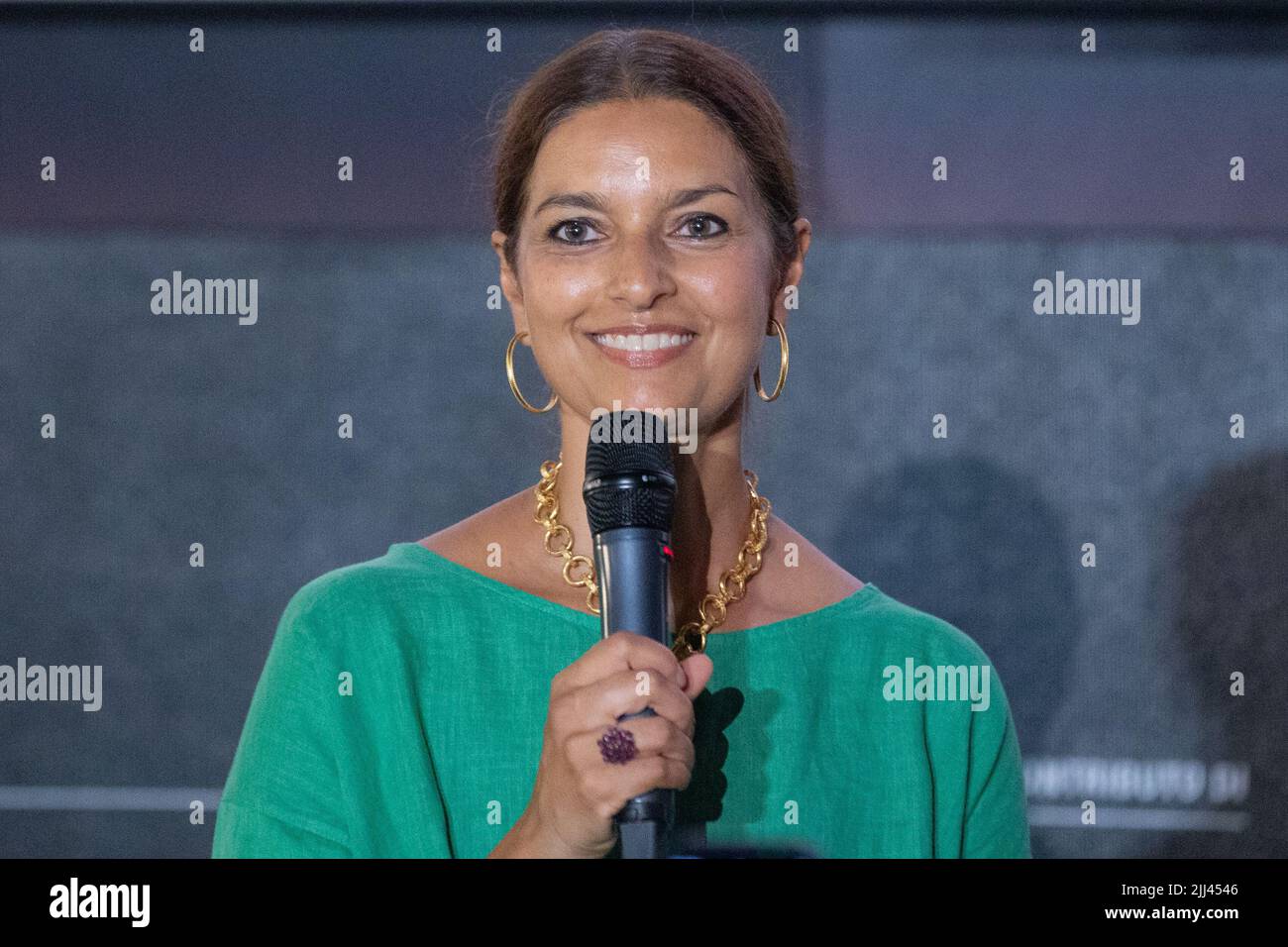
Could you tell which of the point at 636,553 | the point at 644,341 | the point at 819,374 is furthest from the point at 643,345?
the point at 819,374

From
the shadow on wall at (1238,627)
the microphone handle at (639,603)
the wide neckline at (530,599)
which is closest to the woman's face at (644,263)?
the wide neckline at (530,599)

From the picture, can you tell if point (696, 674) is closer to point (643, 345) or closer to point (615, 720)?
point (615, 720)

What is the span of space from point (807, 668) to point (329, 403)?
2.78 feet

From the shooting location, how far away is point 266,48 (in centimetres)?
209

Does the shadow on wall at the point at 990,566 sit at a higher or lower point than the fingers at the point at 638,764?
higher

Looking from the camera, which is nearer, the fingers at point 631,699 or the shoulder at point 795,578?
the fingers at point 631,699

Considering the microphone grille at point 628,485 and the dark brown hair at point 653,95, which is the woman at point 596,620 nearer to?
the dark brown hair at point 653,95

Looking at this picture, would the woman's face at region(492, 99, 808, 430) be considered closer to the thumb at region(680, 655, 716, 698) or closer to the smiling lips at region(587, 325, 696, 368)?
the smiling lips at region(587, 325, 696, 368)

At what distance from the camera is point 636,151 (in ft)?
5.48

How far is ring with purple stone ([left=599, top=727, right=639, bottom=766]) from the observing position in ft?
4.14

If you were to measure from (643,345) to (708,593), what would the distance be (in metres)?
0.30

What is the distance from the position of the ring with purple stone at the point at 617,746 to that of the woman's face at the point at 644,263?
49cm

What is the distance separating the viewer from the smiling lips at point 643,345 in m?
1.65
